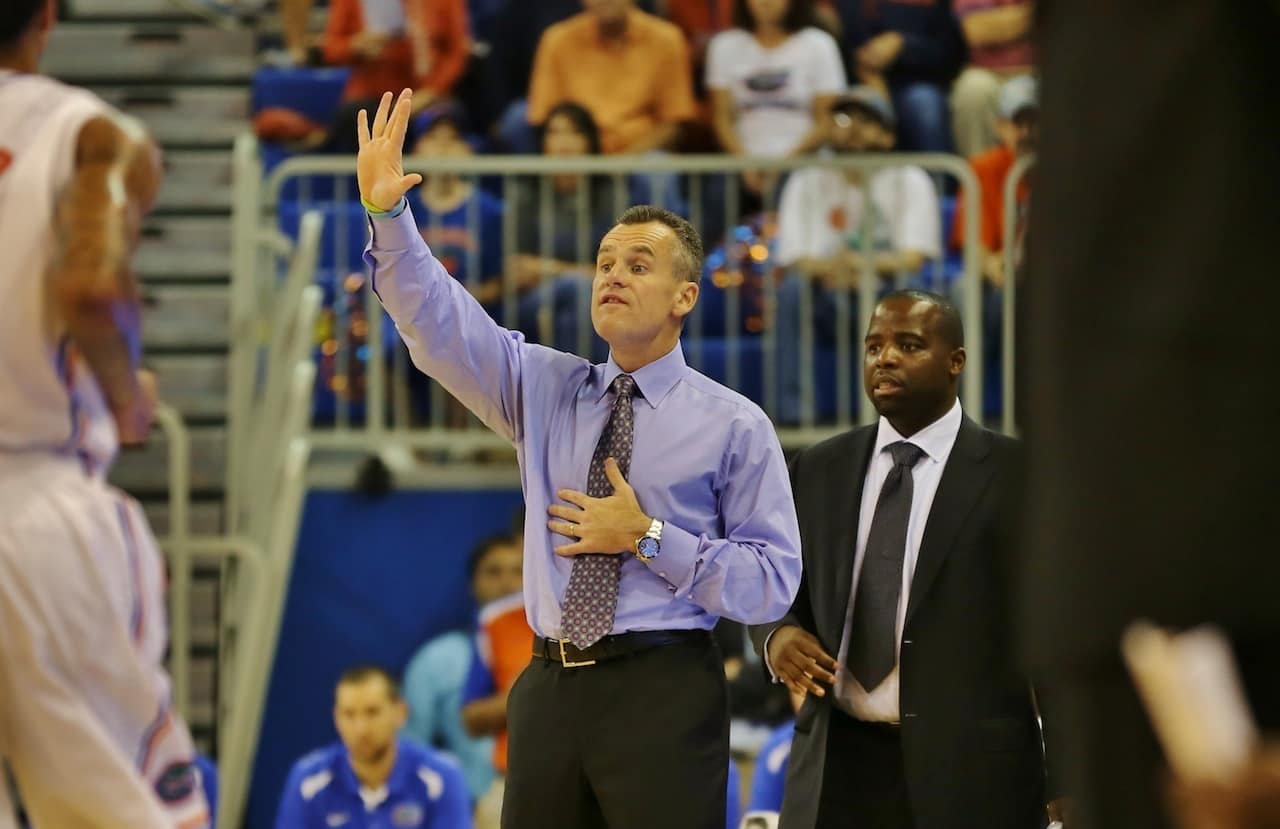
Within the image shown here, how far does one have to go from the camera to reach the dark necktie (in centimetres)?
483

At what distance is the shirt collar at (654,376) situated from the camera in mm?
4746

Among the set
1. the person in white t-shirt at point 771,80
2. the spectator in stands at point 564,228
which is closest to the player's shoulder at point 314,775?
the spectator in stands at point 564,228

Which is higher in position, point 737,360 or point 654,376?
point 654,376

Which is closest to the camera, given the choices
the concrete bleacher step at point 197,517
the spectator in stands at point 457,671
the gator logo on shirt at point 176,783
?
the gator logo on shirt at point 176,783

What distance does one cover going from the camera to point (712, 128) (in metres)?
9.98

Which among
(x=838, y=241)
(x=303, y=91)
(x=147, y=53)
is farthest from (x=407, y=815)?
(x=147, y=53)

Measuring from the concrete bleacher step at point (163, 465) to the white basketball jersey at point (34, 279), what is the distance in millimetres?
6127

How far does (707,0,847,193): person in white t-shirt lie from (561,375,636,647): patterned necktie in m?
5.27

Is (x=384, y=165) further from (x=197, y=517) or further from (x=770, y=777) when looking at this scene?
(x=197, y=517)

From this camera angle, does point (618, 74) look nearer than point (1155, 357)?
No

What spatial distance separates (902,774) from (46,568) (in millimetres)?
2499

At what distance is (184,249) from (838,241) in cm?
373

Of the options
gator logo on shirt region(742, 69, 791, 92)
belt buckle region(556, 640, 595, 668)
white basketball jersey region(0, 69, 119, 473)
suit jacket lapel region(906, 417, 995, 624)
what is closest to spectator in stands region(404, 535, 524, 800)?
gator logo on shirt region(742, 69, 791, 92)

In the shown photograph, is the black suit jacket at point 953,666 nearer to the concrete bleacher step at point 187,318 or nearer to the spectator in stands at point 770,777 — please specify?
the spectator in stands at point 770,777
